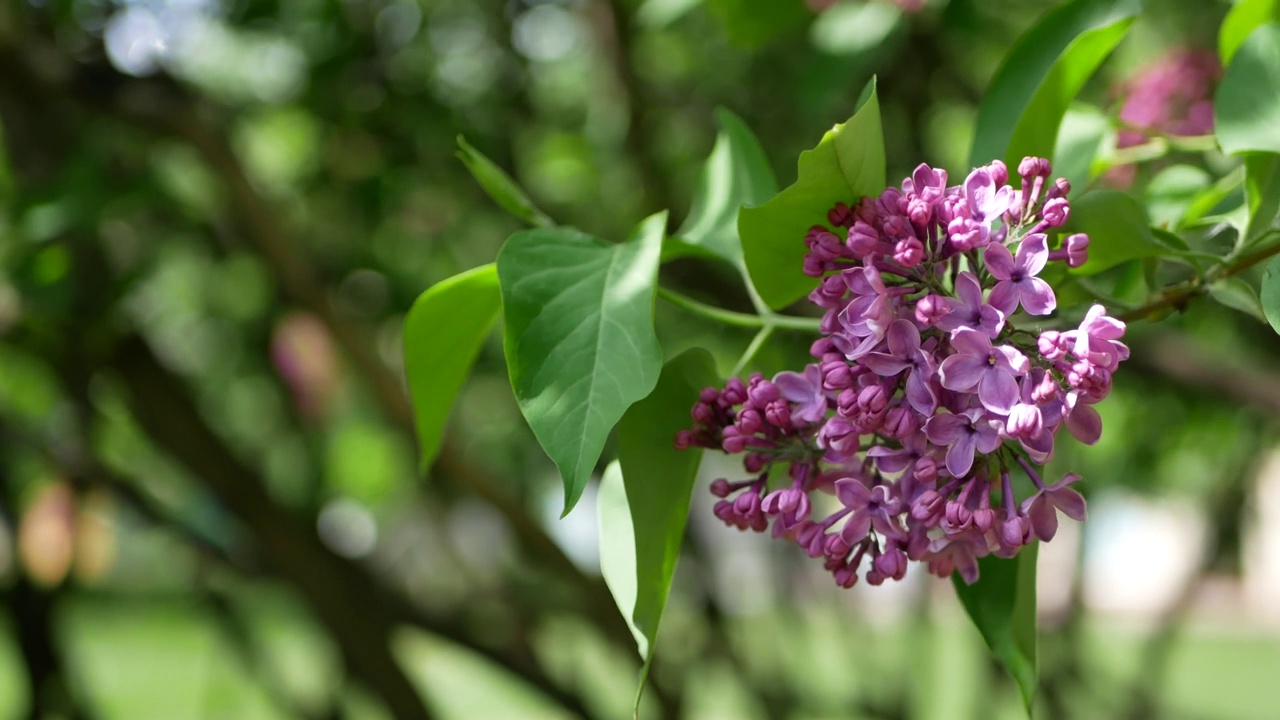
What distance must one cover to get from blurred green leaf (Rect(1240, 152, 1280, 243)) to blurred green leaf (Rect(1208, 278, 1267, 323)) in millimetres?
31

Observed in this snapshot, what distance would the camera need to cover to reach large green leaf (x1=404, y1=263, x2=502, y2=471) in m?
0.79

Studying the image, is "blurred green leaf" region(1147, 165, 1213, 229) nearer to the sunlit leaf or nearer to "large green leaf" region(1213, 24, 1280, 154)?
the sunlit leaf

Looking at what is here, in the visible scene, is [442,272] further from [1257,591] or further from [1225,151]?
[1257,591]

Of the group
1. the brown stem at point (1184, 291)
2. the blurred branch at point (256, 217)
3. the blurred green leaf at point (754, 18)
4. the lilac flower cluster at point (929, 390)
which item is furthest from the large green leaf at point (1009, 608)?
the blurred branch at point (256, 217)

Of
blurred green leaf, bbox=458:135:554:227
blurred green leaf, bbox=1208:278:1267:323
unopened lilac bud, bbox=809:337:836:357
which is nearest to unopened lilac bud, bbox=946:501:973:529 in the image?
unopened lilac bud, bbox=809:337:836:357

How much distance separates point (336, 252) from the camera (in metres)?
2.91

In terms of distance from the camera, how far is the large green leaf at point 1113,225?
0.70 m

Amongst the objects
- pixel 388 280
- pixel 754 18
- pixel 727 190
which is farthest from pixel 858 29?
pixel 388 280

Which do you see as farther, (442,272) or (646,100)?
(442,272)

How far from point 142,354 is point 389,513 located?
7229 millimetres

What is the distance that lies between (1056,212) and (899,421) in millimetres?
149

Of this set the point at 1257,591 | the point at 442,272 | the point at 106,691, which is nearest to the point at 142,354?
the point at 442,272

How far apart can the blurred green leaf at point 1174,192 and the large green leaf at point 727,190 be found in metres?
0.34

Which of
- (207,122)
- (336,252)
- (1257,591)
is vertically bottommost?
(1257,591)
